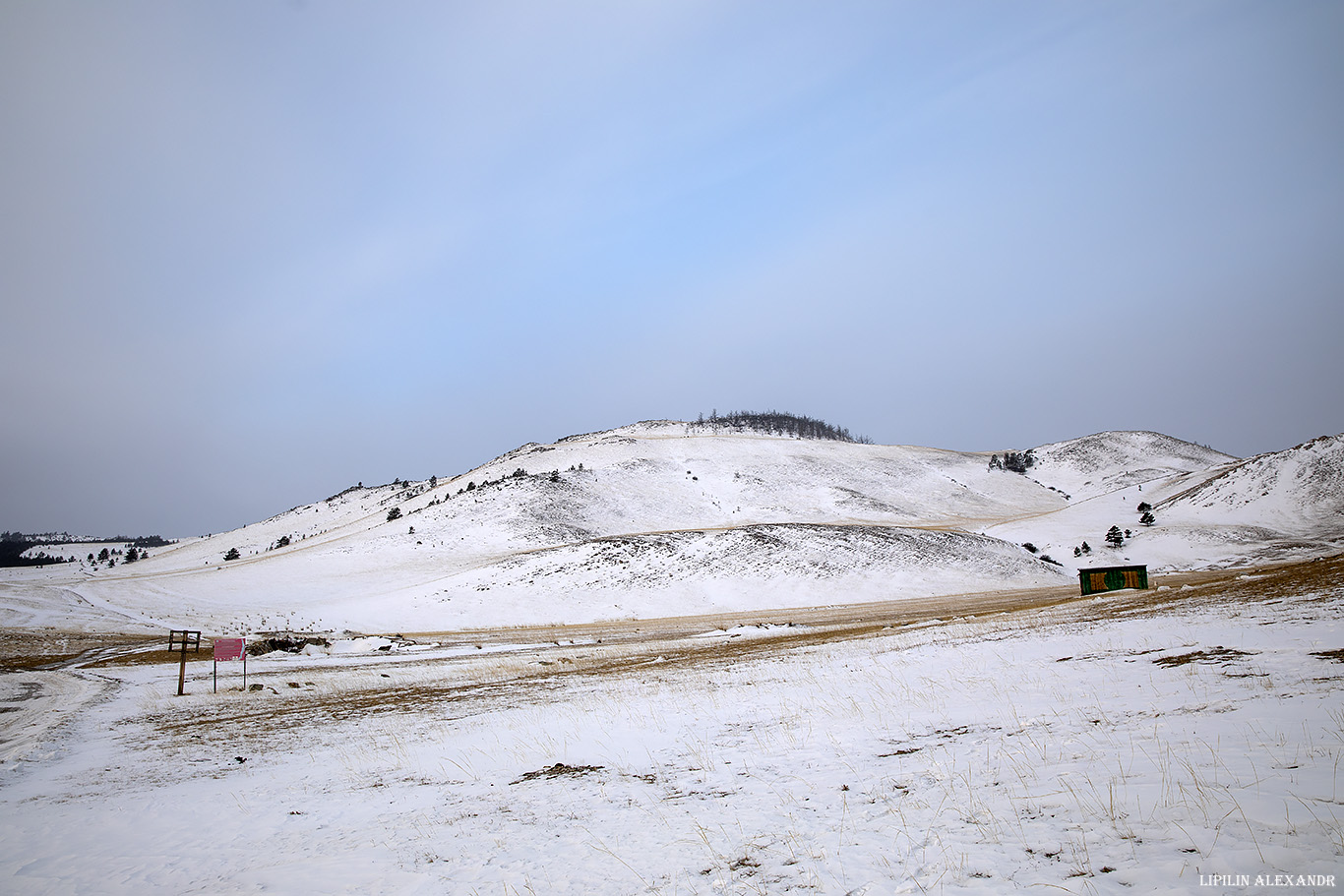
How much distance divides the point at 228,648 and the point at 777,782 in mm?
21443

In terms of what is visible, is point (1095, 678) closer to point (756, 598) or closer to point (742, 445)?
point (756, 598)

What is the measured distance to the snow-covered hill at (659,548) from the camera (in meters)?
54.0

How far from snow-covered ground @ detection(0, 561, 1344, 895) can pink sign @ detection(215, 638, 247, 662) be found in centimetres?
369

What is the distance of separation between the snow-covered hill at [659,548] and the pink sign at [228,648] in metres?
26.2

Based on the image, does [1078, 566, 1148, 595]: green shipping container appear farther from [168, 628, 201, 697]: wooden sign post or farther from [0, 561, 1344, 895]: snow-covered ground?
[168, 628, 201, 697]: wooden sign post

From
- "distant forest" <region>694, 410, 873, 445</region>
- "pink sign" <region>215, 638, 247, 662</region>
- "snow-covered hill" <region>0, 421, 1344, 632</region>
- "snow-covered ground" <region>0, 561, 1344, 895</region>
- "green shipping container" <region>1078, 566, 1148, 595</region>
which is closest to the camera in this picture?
"snow-covered ground" <region>0, 561, 1344, 895</region>

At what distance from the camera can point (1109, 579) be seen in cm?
3931

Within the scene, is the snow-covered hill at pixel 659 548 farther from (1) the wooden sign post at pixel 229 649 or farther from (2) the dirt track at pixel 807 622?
(1) the wooden sign post at pixel 229 649

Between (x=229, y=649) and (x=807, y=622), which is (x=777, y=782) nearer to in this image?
(x=229, y=649)

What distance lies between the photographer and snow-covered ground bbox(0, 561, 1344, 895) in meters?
5.34

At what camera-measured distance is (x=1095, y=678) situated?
11555mm

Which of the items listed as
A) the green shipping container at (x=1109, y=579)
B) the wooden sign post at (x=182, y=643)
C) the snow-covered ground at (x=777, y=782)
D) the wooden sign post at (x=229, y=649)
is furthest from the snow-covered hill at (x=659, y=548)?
the snow-covered ground at (x=777, y=782)

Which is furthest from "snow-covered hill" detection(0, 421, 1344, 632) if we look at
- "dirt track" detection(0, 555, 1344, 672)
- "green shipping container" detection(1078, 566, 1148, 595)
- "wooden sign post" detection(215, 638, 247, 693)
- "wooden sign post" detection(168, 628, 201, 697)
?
"wooden sign post" detection(215, 638, 247, 693)

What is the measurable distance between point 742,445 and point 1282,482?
80480mm
